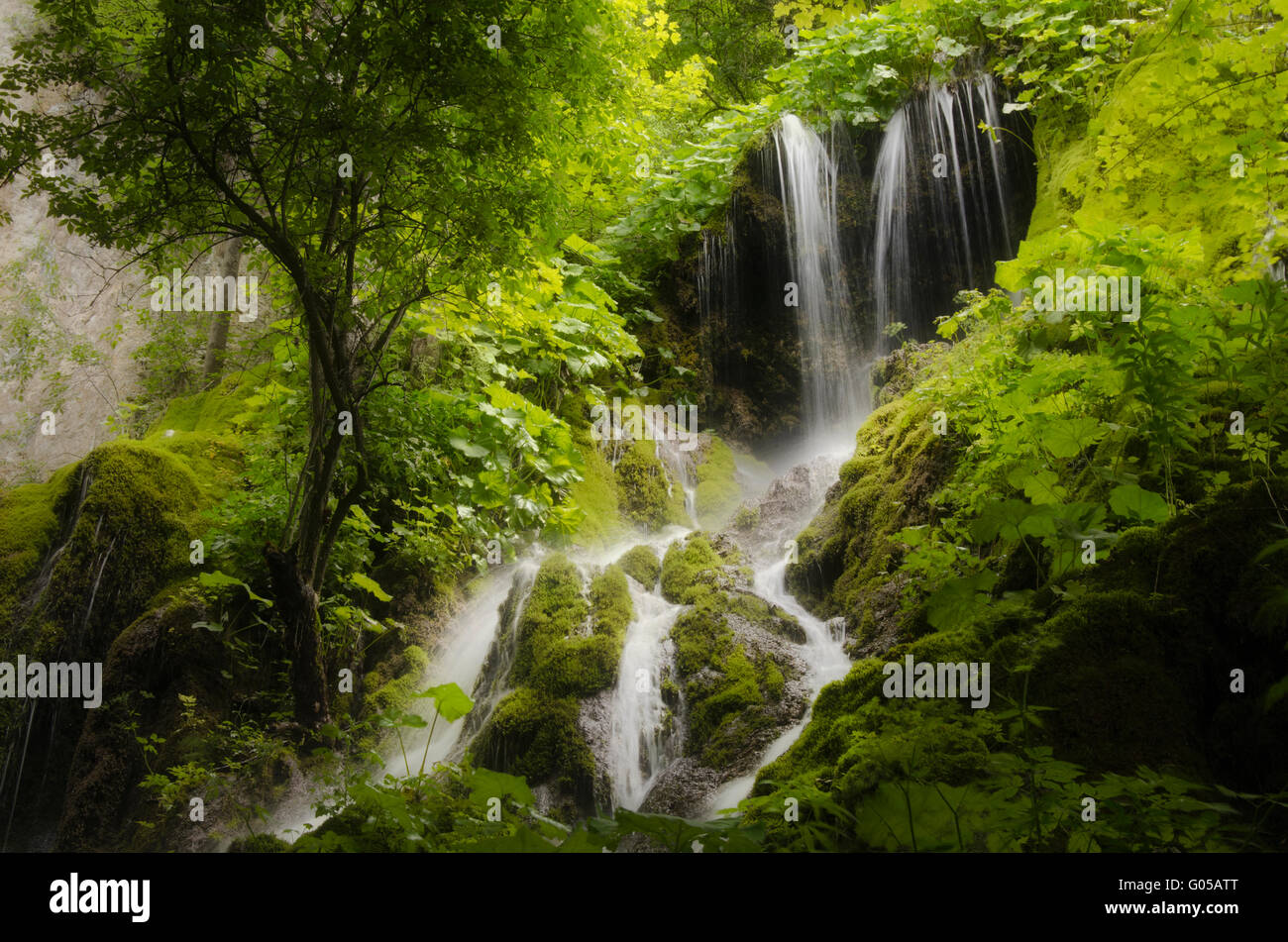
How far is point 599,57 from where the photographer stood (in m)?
4.55

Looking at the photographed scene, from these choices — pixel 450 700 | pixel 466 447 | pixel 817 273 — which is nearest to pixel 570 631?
pixel 466 447

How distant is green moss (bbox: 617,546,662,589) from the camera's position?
643cm

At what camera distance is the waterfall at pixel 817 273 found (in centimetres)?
949

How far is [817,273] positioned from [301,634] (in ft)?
24.2

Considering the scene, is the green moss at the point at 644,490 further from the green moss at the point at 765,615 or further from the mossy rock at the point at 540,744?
the mossy rock at the point at 540,744

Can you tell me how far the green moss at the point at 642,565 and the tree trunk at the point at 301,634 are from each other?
8.38ft

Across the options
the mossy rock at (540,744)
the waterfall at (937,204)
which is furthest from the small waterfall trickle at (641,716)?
the waterfall at (937,204)

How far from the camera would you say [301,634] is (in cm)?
485

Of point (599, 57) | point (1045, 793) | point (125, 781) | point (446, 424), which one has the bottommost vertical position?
point (125, 781)

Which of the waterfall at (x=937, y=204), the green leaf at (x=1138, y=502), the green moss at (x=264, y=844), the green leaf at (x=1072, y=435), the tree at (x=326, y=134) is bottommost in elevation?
the green moss at (x=264, y=844)
